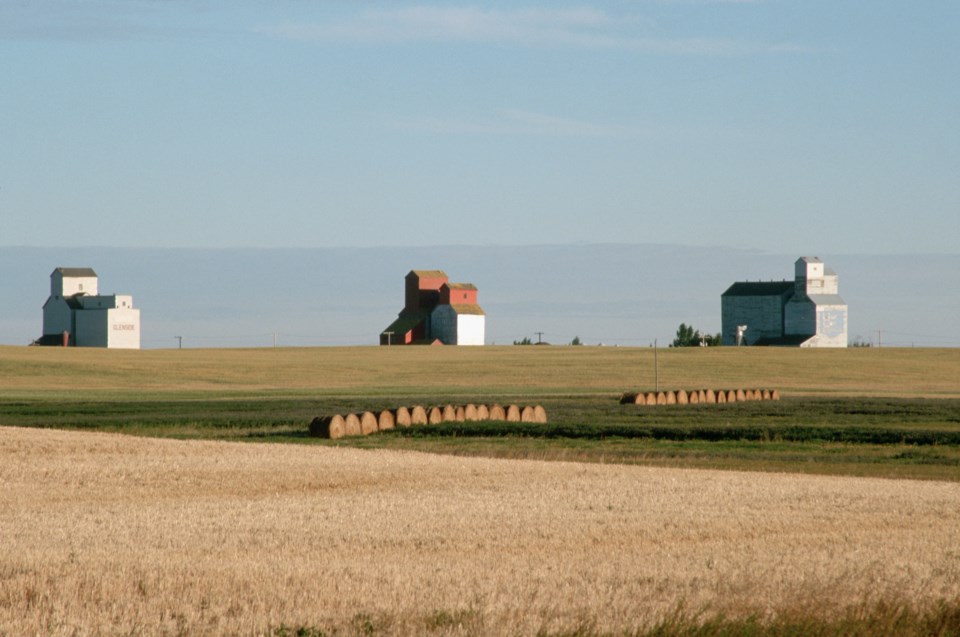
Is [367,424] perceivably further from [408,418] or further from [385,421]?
[408,418]

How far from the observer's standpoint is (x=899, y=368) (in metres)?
108

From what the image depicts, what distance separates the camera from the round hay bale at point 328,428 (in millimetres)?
41619

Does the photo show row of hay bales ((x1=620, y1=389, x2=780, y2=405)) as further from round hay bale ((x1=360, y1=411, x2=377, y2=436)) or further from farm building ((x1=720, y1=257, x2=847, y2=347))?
farm building ((x1=720, y1=257, x2=847, y2=347))

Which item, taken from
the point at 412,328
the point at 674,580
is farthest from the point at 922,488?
the point at 412,328

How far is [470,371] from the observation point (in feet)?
329

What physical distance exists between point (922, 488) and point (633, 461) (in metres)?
10.1

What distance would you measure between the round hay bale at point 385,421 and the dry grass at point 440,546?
15.2m

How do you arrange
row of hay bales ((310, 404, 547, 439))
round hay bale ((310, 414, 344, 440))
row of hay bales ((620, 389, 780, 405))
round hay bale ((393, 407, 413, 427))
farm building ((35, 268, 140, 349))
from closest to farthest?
round hay bale ((310, 414, 344, 440)), row of hay bales ((310, 404, 547, 439)), round hay bale ((393, 407, 413, 427)), row of hay bales ((620, 389, 780, 405)), farm building ((35, 268, 140, 349))

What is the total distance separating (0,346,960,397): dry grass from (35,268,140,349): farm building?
19.5m

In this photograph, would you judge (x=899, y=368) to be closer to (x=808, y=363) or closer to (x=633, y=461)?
(x=808, y=363)

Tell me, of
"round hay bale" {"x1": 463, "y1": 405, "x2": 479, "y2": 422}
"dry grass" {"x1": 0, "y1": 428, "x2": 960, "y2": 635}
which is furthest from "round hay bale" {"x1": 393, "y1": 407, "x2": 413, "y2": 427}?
"dry grass" {"x1": 0, "y1": 428, "x2": 960, "y2": 635}

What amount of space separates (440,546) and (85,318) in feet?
428

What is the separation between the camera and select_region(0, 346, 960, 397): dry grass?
283 ft

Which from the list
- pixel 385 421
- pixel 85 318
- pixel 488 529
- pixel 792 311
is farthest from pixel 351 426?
pixel 792 311
